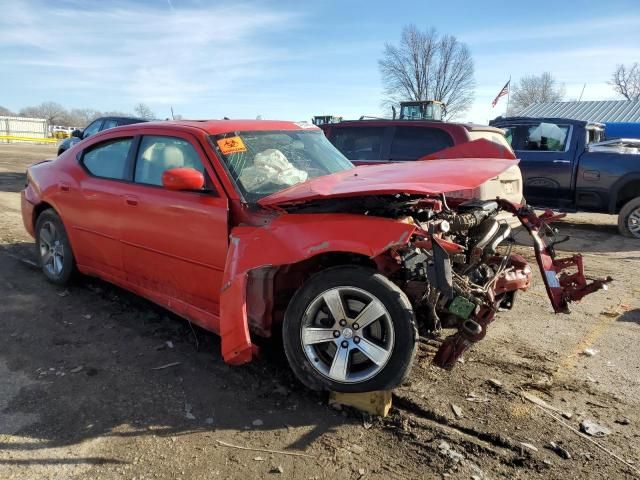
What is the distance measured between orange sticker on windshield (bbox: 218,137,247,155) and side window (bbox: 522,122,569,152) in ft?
24.0

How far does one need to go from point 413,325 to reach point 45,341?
2.88 metres

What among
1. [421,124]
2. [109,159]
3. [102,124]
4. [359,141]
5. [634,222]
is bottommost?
[634,222]

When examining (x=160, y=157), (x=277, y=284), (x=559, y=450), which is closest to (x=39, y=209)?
(x=160, y=157)

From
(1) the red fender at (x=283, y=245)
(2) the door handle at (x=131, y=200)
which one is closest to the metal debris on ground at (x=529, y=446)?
(1) the red fender at (x=283, y=245)

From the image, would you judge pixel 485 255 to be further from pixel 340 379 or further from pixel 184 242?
pixel 184 242

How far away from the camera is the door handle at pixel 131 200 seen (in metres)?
4.07

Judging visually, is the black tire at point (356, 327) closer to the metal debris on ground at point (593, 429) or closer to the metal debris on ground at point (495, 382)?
the metal debris on ground at point (495, 382)

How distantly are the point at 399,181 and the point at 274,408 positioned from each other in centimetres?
156

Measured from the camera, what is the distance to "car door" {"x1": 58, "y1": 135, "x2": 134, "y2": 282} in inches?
171

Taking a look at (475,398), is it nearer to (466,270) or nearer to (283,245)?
(466,270)

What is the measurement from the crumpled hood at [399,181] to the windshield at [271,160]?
18 centimetres

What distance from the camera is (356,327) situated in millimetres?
2975

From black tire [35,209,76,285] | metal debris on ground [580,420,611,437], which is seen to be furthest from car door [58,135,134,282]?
metal debris on ground [580,420,611,437]

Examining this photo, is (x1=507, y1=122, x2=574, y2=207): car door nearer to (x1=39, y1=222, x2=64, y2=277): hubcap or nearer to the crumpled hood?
the crumpled hood
